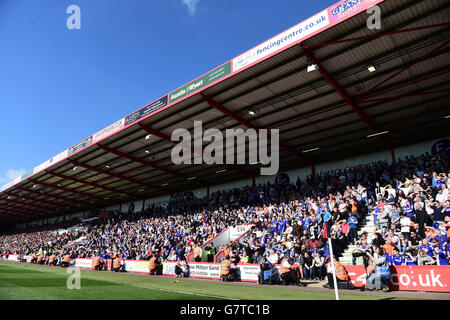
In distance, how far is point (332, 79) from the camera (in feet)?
44.8

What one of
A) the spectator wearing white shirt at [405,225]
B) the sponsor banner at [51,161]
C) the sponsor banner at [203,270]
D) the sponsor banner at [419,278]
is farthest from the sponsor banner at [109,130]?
the spectator wearing white shirt at [405,225]

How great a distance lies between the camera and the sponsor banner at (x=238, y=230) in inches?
803

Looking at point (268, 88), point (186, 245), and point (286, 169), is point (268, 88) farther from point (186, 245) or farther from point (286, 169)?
point (186, 245)

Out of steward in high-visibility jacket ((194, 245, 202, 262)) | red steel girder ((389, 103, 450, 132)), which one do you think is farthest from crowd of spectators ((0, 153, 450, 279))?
steward in high-visibility jacket ((194, 245, 202, 262))

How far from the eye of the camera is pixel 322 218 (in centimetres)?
1567

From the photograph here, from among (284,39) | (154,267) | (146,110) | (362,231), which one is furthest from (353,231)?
(146,110)

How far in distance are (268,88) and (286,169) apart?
41.8ft

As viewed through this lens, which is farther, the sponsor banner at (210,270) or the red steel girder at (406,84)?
the sponsor banner at (210,270)

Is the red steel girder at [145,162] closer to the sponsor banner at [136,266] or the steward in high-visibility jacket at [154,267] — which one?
the sponsor banner at [136,266]

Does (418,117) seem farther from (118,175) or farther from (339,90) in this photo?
(118,175)

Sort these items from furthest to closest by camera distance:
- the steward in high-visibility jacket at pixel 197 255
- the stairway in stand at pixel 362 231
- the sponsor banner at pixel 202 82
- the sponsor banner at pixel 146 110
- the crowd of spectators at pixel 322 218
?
the steward in high-visibility jacket at pixel 197 255 → the sponsor banner at pixel 146 110 → the sponsor banner at pixel 202 82 → the stairway in stand at pixel 362 231 → the crowd of spectators at pixel 322 218

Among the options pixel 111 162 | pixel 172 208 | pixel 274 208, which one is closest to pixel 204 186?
pixel 172 208

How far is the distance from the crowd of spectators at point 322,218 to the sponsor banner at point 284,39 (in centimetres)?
806

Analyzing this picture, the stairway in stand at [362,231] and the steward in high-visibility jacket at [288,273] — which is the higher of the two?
the stairway in stand at [362,231]
